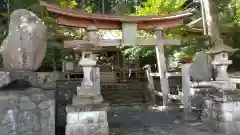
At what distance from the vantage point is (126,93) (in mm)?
14352

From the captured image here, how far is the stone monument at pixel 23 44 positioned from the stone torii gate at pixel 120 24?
2.74m

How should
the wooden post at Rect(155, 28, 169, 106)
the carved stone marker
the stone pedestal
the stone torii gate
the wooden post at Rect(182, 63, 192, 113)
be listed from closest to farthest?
1. the stone pedestal
2. the carved stone marker
3. the wooden post at Rect(182, 63, 192, 113)
4. the stone torii gate
5. the wooden post at Rect(155, 28, 169, 106)

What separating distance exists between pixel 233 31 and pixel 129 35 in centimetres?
641

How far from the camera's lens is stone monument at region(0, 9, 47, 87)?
Result: 5.08 metres

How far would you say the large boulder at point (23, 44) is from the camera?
16.7 feet

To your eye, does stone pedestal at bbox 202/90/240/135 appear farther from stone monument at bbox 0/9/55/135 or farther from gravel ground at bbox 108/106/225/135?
stone monument at bbox 0/9/55/135

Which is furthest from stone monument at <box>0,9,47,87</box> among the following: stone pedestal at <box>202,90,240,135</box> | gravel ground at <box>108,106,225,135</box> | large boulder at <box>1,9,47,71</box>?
stone pedestal at <box>202,90,240,135</box>

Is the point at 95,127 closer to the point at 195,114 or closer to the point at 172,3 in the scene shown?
the point at 195,114

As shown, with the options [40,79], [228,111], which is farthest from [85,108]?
[228,111]

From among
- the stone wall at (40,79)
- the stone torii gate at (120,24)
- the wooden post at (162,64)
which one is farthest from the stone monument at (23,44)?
the wooden post at (162,64)

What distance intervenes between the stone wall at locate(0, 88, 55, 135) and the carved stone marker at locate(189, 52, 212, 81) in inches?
188

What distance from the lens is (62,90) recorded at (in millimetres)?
10938

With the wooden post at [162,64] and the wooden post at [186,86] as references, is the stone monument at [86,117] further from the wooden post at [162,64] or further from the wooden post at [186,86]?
the wooden post at [162,64]

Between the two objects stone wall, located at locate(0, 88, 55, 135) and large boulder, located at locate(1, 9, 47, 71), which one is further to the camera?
large boulder, located at locate(1, 9, 47, 71)
